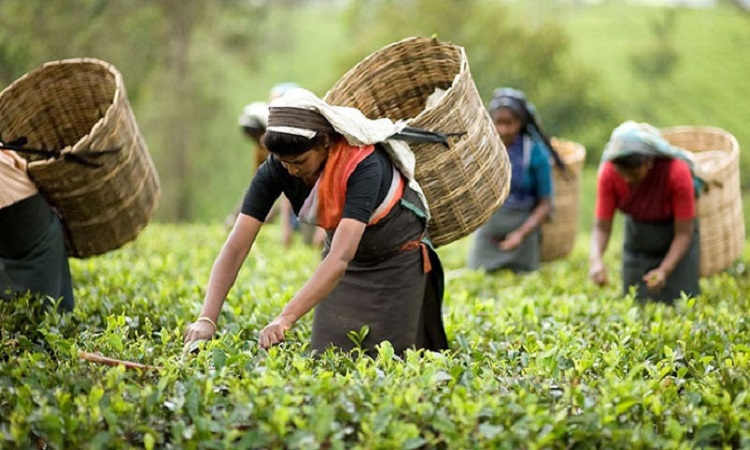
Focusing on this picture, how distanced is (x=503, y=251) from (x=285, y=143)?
15.7 feet

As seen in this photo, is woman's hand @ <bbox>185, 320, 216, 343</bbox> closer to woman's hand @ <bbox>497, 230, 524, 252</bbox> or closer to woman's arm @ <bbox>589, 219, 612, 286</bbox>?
woman's arm @ <bbox>589, 219, 612, 286</bbox>

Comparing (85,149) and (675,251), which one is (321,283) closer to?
(85,149)

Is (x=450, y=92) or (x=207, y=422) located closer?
(x=207, y=422)

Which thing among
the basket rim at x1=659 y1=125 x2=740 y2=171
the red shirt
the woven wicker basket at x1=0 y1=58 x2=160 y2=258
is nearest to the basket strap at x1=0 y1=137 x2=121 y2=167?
the woven wicker basket at x1=0 y1=58 x2=160 y2=258

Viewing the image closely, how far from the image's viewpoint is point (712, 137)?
7.91m

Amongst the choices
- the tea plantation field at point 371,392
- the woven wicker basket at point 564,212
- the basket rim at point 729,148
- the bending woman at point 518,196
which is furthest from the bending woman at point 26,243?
the woven wicker basket at point 564,212

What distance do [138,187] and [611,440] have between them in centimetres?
330

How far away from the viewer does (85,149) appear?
4.90 meters

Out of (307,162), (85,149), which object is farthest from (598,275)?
(85,149)

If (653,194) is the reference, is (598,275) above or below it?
below

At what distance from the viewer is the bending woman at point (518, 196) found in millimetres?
7559

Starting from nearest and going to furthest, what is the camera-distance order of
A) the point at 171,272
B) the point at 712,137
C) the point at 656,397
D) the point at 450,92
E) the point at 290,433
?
the point at 290,433 → the point at 656,397 → the point at 450,92 → the point at 171,272 → the point at 712,137

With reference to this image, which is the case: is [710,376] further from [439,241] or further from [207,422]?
[207,422]

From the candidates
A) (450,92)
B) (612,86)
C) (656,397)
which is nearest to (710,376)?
(656,397)
